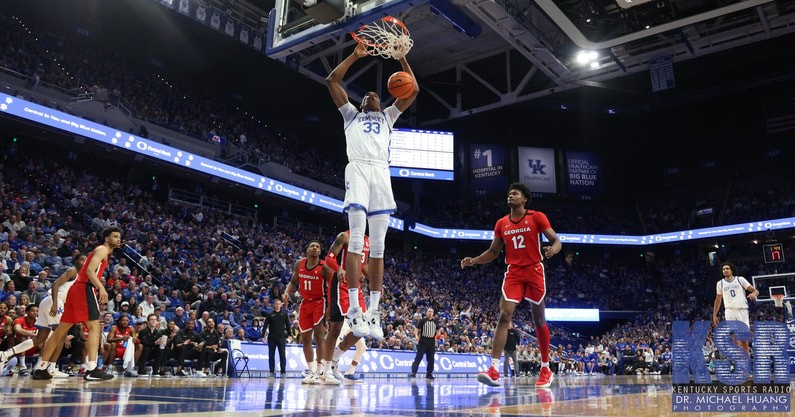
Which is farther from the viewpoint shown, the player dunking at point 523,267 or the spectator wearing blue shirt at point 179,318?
the spectator wearing blue shirt at point 179,318

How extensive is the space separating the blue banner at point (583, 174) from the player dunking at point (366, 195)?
1249 inches

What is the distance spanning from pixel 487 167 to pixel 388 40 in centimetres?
2834

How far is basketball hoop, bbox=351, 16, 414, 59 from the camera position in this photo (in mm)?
5551

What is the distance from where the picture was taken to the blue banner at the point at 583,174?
115ft

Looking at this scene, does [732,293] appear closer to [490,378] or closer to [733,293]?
[733,293]

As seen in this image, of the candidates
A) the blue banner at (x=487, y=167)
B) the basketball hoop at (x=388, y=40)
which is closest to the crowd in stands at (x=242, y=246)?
the blue banner at (x=487, y=167)

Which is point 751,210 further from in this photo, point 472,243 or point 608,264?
point 472,243

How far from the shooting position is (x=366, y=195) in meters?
4.73

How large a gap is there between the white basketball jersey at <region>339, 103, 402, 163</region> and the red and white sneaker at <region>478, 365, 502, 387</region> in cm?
207

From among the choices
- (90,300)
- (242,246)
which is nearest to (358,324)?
(90,300)

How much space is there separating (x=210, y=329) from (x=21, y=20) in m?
15.8

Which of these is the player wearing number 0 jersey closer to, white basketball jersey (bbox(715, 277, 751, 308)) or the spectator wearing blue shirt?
white basketball jersey (bbox(715, 277, 751, 308))

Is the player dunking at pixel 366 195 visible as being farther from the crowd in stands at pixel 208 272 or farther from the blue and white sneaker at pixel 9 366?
the crowd in stands at pixel 208 272

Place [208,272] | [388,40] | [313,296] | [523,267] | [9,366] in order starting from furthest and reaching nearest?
[208,272]
[9,366]
[313,296]
[388,40]
[523,267]
